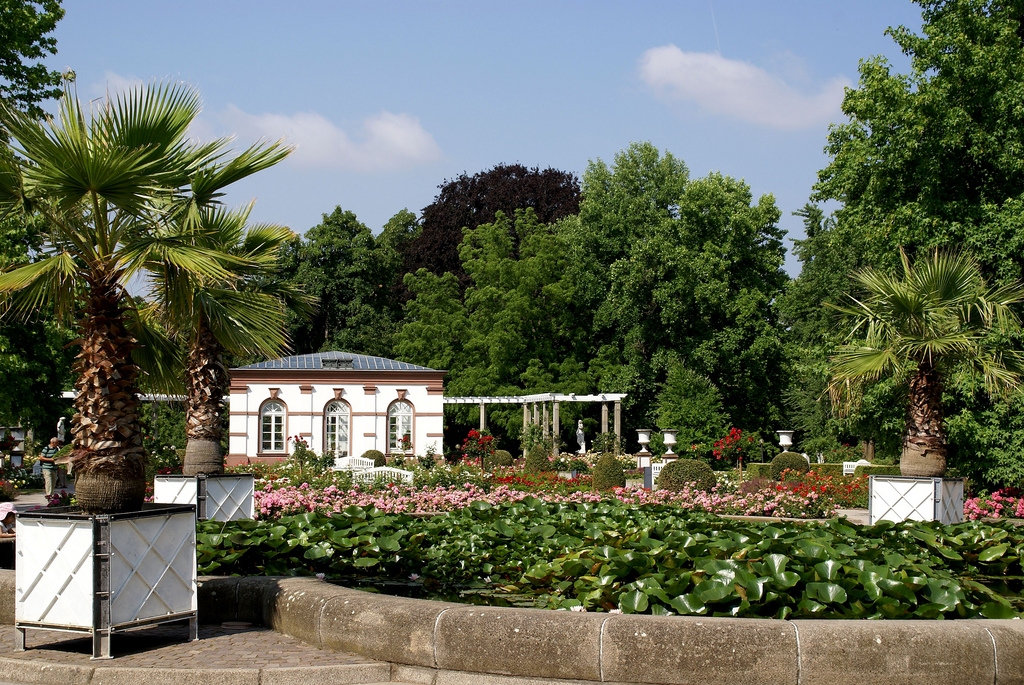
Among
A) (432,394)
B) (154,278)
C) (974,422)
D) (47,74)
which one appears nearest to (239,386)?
(432,394)

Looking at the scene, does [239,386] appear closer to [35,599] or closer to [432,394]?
[432,394]

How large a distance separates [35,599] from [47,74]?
61.9 feet

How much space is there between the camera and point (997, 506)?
17203mm

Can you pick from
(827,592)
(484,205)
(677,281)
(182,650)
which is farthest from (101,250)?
(484,205)

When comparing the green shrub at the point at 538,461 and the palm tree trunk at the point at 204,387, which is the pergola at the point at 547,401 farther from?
the palm tree trunk at the point at 204,387

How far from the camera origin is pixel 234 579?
22.9 ft

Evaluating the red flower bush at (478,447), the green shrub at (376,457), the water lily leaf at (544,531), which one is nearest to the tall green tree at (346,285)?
the green shrub at (376,457)

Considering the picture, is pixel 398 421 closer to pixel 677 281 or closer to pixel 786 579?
pixel 677 281

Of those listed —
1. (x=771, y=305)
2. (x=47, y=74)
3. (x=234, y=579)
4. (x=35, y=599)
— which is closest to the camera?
(x=35, y=599)

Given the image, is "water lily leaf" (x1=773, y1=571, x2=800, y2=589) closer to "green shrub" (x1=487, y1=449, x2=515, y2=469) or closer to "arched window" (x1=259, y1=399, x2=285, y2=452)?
"green shrub" (x1=487, y1=449, x2=515, y2=469)

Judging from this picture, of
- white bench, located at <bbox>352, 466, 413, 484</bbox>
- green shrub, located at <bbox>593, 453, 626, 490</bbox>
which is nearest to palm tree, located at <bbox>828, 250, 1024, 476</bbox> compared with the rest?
green shrub, located at <bbox>593, 453, 626, 490</bbox>

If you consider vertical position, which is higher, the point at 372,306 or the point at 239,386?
the point at 372,306

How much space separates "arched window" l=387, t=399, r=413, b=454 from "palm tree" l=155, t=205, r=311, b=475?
1677 cm

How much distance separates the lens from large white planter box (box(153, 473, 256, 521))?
12312 millimetres
